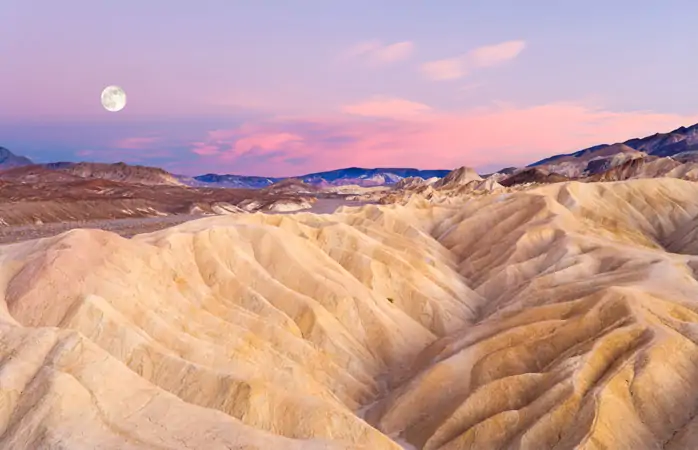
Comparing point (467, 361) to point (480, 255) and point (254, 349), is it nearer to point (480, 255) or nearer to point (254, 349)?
point (254, 349)

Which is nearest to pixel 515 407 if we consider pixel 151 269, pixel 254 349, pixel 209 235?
pixel 254 349

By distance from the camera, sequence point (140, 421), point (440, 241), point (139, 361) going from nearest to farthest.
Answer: point (140, 421) → point (139, 361) → point (440, 241)

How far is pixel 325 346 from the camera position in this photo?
1401 inches

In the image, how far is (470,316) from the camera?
45.8 meters

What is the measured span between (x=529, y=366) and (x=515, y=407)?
12.6 ft

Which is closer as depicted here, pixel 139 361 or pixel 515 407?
pixel 139 361

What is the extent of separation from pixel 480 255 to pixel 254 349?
38353 millimetres

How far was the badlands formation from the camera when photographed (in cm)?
2098

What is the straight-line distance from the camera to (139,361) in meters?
24.6

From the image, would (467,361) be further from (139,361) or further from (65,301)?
(65,301)

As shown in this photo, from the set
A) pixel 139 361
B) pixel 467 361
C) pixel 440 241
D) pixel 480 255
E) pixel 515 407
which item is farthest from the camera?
pixel 440 241

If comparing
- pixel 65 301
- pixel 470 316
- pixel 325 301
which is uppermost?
pixel 65 301

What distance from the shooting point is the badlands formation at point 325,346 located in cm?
2098

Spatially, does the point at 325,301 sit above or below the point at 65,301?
below
